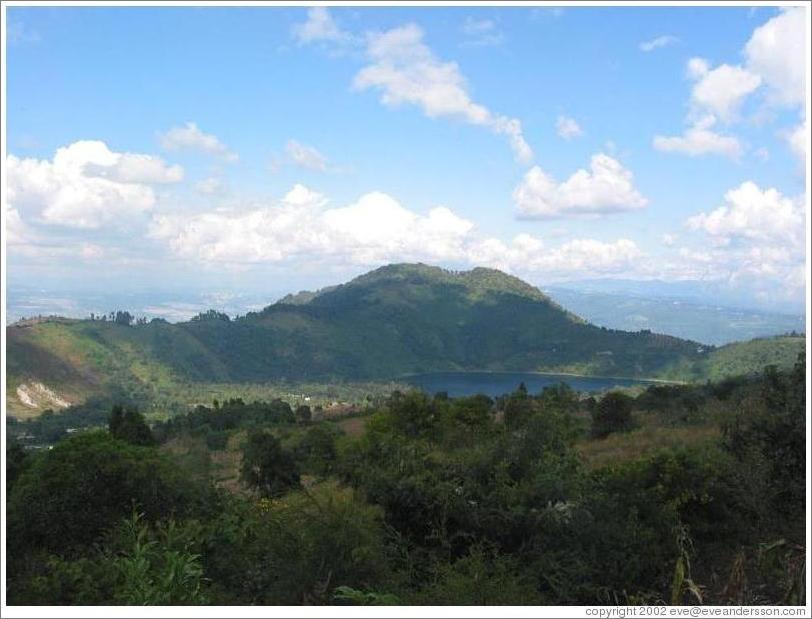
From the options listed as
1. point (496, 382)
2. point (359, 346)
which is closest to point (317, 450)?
point (496, 382)

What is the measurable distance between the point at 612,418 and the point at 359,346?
11840cm

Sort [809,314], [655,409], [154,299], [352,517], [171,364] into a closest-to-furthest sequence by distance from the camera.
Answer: [809,314], [352,517], [655,409], [171,364], [154,299]

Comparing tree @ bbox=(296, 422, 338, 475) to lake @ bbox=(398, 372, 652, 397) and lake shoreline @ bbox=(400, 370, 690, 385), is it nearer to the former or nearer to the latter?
lake @ bbox=(398, 372, 652, 397)

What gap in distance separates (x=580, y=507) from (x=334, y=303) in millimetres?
164775

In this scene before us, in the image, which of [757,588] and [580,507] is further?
[580,507]

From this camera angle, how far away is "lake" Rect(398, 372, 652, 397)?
335 ft

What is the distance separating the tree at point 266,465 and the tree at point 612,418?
12062 mm

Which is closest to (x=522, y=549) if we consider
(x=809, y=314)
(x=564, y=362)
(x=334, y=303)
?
(x=809, y=314)

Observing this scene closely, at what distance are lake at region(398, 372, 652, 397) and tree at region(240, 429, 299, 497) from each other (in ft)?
253

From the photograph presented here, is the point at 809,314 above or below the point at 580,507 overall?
above

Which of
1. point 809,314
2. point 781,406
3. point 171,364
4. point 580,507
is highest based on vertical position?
point 809,314

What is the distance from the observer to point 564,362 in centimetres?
12700

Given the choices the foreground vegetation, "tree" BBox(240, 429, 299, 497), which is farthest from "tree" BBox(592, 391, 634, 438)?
the foreground vegetation

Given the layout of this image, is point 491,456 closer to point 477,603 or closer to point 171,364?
point 477,603
